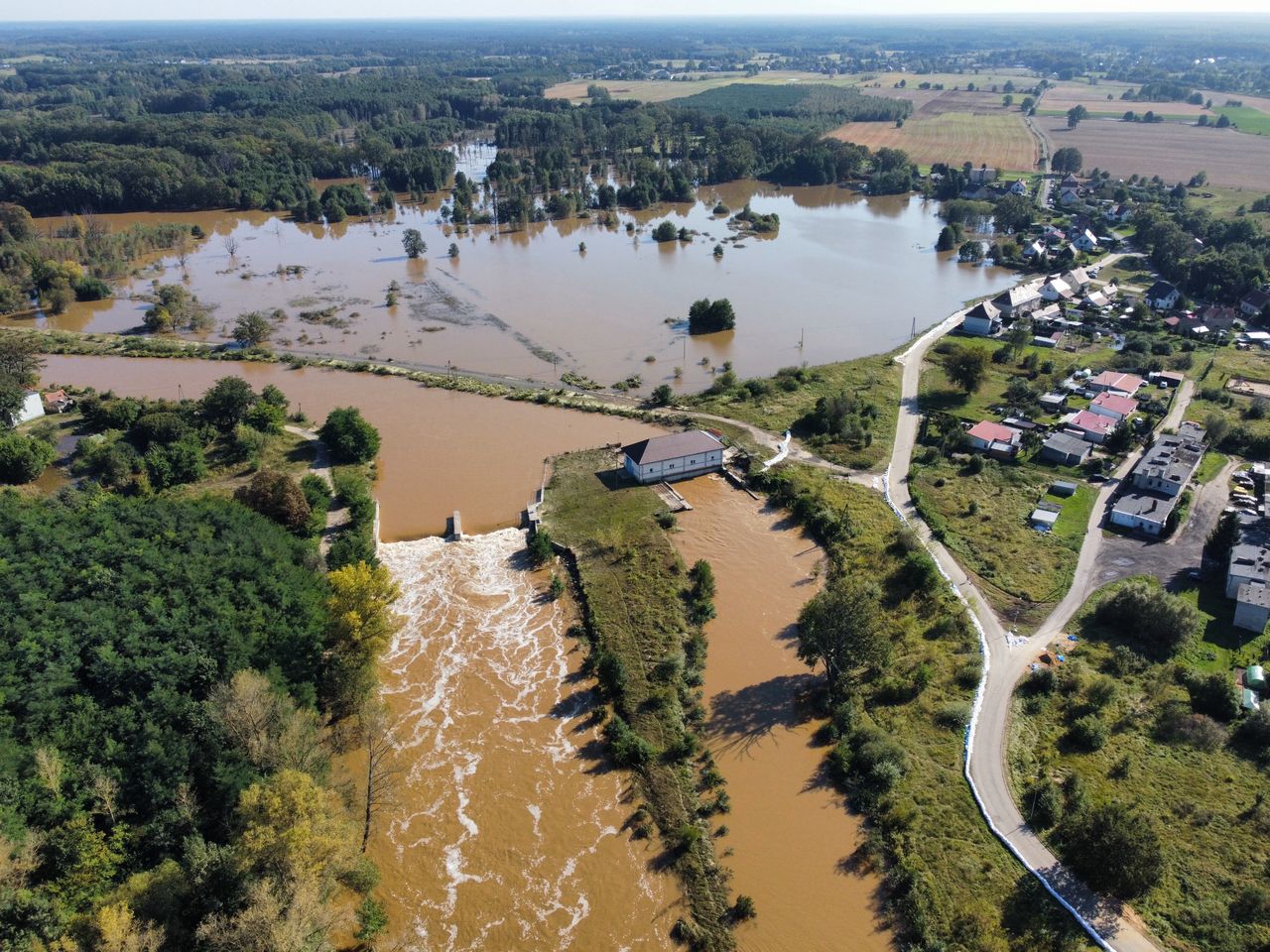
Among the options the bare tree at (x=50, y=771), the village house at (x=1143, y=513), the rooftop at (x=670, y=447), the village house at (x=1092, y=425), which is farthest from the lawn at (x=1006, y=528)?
the bare tree at (x=50, y=771)

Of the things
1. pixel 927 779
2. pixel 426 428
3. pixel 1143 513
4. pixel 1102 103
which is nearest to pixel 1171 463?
pixel 1143 513

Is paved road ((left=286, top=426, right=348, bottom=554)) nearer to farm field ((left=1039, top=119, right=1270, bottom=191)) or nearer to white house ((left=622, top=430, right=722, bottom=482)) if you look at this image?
white house ((left=622, top=430, right=722, bottom=482))

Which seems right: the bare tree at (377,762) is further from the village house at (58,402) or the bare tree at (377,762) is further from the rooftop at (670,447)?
the village house at (58,402)

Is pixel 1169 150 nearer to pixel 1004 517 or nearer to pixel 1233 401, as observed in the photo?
pixel 1233 401

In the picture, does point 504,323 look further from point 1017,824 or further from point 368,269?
point 1017,824

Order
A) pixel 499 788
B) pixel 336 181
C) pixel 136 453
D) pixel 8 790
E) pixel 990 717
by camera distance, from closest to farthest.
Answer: pixel 8 790 < pixel 499 788 < pixel 990 717 < pixel 136 453 < pixel 336 181

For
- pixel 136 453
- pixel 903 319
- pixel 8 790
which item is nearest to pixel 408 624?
pixel 8 790
